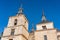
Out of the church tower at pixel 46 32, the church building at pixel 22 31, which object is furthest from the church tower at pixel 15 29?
the church tower at pixel 46 32

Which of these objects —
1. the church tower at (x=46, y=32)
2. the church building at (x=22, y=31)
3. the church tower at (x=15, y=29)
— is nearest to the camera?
the church tower at (x=46, y=32)

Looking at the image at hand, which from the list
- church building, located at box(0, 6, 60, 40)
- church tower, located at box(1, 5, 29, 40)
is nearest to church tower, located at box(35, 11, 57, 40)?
church building, located at box(0, 6, 60, 40)

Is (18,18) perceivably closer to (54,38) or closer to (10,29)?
(10,29)

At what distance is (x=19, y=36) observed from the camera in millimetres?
25234

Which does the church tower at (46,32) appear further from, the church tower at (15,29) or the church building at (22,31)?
the church tower at (15,29)

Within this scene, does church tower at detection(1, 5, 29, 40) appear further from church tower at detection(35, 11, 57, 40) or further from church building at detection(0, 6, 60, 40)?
church tower at detection(35, 11, 57, 40)

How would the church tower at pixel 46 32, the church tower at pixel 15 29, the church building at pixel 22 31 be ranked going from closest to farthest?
1. the church tower at pixel 46 32
2. the church building at pixel 22 31
3. the church tower at pixel 15 29

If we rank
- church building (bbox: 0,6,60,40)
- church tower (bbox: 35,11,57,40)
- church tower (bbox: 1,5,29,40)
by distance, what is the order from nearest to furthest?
church tower (bbox: 35,11,57,40) → church building (bbox: 0,6,60,40) → church tower (bbox: 1,5,29,40)

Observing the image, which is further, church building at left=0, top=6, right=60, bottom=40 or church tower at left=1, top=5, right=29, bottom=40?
church tower at left=1, top=5, right=29, bottom=40

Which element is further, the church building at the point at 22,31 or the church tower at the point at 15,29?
the church tower at the point at 15,29

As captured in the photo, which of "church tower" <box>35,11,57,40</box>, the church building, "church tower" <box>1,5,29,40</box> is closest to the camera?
"church tower" <box>35,11,57,40</box>

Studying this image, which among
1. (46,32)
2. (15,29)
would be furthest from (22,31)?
(46,32)

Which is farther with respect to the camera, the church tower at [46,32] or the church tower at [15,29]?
the church tower at [15,29]

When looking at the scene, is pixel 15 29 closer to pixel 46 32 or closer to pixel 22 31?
pixel 22 31
